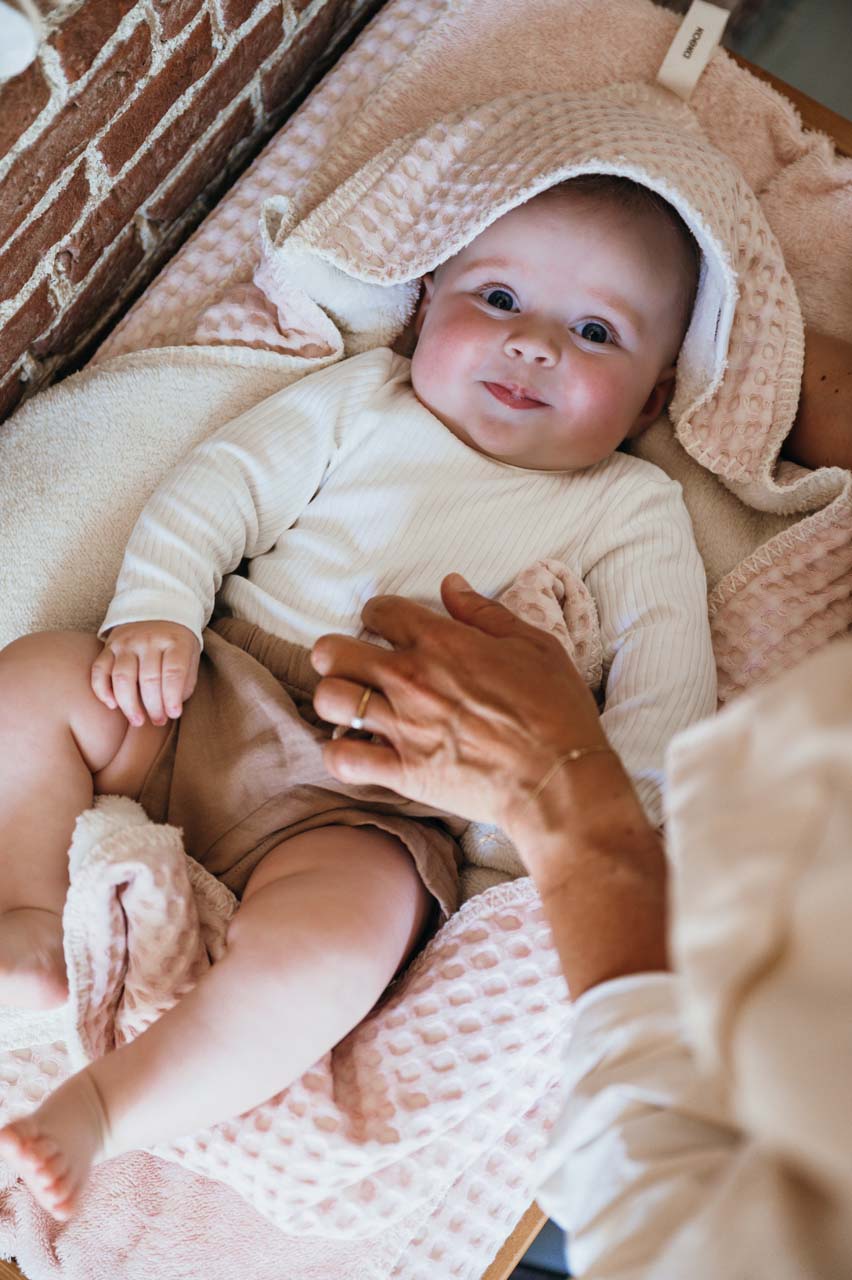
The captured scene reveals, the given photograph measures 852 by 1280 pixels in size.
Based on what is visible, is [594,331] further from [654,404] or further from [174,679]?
[174,679]

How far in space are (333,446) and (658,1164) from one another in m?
0.98

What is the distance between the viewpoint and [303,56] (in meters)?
1.62

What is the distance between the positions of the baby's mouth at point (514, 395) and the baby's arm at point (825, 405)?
1.23ft

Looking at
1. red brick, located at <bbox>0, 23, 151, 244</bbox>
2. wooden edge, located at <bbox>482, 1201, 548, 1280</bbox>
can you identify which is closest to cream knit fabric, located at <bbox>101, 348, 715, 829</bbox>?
red brick, located at <bbox>0, 23, 151, 244</bbox>

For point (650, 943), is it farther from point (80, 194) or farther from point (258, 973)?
point (80, 194)

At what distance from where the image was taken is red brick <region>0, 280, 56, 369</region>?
4.29 feet

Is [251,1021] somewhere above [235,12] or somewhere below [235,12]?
below

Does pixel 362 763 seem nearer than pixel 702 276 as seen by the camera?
Yes

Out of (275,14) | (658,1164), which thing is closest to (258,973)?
(658,1164)

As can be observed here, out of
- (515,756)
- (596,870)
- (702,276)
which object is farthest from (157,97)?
(596,870)

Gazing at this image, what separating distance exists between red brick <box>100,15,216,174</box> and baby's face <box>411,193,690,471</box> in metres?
0.43

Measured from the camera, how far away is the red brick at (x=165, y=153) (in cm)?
136

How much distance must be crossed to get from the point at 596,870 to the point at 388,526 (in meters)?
0.62

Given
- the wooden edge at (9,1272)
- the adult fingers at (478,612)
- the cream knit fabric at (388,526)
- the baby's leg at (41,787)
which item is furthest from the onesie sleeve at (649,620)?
the wooden edge at (9,1272)
